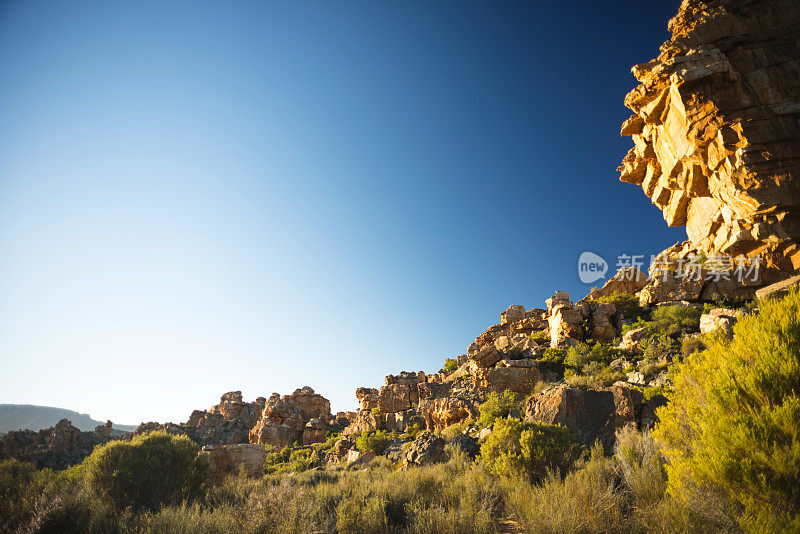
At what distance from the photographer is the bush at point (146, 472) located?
277 inches

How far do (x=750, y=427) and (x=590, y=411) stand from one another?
645 cm

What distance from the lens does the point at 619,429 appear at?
814 centimetres

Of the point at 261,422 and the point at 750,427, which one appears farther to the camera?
the point at 261,422

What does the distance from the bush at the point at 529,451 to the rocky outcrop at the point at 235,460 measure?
910 cm

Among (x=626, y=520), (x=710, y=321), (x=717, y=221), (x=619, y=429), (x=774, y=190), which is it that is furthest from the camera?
(x=717, y=221)

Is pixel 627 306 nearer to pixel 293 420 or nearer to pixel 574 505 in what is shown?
pixel 574 505

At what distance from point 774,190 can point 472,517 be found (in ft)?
82.9

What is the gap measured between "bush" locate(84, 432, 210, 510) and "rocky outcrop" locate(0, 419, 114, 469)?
78.0 ft

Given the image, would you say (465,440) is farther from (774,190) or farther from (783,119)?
(783,119)

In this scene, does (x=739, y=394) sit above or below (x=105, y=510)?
above

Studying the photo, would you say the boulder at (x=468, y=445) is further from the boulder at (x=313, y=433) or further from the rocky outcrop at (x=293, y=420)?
the rocky outcrop at (x=293, y=420)

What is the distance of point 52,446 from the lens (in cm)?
2608

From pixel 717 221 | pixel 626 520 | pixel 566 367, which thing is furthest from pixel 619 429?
pixel 717 221

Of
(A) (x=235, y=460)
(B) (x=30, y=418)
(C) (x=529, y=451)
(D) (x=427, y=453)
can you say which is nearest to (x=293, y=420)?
(A) (x=235, y=460)
